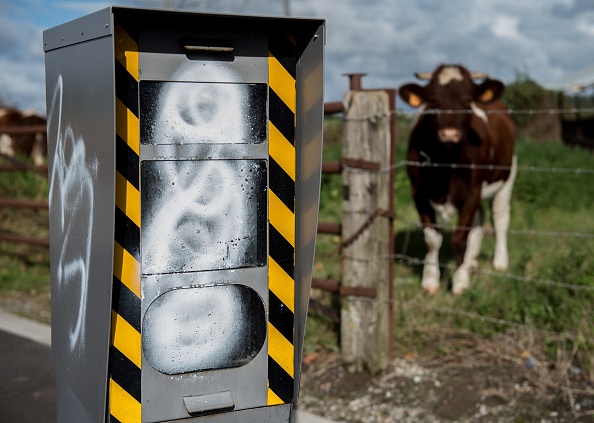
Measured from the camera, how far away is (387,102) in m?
5.55

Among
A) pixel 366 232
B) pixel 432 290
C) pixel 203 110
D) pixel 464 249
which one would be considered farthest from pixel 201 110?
pixel 464 249

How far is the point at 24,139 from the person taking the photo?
18406mm

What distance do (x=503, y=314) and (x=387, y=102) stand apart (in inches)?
68.2

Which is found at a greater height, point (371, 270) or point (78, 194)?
point (78, 194)

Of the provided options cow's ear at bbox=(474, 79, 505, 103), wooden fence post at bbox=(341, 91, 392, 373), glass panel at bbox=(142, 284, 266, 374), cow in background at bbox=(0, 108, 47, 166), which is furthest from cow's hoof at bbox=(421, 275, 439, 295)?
cow in background at bbox=(0, 108, 47, 166)

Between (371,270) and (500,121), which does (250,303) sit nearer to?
(371,270)

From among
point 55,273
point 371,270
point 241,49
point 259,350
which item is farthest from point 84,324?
point 371,270

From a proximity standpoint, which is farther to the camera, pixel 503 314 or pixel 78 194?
pixel 503 314

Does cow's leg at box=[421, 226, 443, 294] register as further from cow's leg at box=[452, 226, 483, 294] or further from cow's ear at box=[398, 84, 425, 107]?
cow's ear at box=[398, 84, 425, 107]

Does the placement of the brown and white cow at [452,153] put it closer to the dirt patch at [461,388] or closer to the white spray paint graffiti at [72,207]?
the dirt patch at [461,388]

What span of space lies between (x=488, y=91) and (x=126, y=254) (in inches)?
230

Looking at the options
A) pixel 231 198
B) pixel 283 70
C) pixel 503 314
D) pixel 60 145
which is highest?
pixel 283 70

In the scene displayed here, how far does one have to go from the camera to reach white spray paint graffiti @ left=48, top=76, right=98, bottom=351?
120 inches

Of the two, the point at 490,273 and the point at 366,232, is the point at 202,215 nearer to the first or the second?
the point at 366,232
